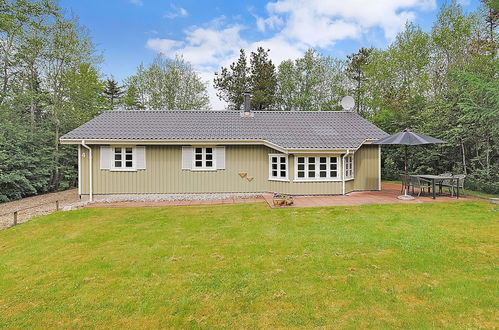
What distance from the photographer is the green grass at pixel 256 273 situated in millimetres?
3385

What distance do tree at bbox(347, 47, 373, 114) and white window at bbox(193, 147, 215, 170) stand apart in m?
21.2

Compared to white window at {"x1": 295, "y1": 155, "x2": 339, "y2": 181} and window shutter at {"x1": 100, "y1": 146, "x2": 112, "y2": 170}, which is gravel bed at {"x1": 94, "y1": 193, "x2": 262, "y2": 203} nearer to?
window shutter at {"x1": 100, "y1": 146, "x2": 112, "y2": 170}

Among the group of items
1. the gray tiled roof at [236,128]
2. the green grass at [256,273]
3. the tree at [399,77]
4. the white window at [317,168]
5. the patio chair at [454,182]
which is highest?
the tree at [399,77]

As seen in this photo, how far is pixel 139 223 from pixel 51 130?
13317mm

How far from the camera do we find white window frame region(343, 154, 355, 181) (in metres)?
12.3

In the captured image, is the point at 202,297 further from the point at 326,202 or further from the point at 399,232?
the point at 326,202

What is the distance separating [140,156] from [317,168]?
814cm

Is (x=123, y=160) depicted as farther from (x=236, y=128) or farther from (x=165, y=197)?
(x=236, y=128)

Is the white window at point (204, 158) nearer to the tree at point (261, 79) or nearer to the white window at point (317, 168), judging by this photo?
the white window at point (317, 168)

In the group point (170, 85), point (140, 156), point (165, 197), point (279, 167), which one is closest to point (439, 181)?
point (279, 167)

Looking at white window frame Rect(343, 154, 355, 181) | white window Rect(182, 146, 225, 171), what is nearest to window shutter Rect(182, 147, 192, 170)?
white window Rect(182, 146, 225, 171)

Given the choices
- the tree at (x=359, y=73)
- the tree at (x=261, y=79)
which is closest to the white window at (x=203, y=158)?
the tree at (x=261, y=79)

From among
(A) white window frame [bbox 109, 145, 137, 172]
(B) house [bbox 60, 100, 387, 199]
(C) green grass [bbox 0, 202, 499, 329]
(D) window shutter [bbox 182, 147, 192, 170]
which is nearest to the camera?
(C) green grass [bbox 0, 202, 499, 329]

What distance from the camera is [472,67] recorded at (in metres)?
17.8
